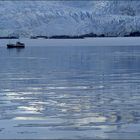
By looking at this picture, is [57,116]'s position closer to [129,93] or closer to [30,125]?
[30,125]

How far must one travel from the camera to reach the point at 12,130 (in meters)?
18.0

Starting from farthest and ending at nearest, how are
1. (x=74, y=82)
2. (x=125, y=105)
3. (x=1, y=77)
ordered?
(x=1, y=77)
(x=74, y=82)
(x=125, y=105)

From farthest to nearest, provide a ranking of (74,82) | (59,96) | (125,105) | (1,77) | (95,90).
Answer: (1,77)
(74,82)
(95,90)
(59,96)
(125,105)

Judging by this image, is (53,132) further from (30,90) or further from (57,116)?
(30,90)

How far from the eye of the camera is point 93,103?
2327cm

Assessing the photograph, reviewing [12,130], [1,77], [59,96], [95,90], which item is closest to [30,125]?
[12,130]

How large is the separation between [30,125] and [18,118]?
134cm

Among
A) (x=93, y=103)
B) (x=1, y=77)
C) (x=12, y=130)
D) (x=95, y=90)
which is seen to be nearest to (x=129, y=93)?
(x=95, y=90)

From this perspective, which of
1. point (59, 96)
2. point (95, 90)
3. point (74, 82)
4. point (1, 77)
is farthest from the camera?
point (1, 77)

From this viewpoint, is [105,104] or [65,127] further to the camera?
[105,104]

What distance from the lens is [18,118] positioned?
20016 millimetres

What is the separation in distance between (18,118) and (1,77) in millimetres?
18755

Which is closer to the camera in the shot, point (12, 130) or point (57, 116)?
point (12, 130)

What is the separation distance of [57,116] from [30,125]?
1613 millimetres
